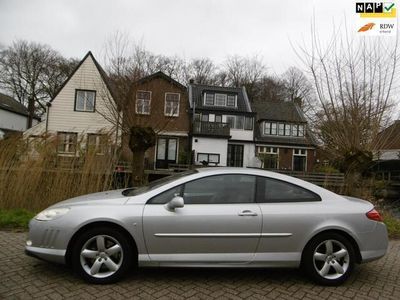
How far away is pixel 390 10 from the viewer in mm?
10773

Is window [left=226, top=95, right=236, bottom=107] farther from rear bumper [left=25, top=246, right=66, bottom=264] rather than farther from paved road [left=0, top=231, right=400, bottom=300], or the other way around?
rear bumper [left=25, top=246, right=66, bottom=264]

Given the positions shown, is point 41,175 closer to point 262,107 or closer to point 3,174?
point 3,174

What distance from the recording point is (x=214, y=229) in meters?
4.15

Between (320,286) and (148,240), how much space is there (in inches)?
88.5

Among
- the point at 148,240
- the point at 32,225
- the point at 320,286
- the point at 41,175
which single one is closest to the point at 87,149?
the point at 41,175

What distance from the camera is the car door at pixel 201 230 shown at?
4.12m

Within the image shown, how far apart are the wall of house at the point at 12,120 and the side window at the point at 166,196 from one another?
114 ft

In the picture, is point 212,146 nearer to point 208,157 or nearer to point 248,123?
point 208,157

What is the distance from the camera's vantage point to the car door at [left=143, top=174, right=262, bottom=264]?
4.12 meters

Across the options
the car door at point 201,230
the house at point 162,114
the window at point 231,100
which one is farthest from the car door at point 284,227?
the window at point 231,100

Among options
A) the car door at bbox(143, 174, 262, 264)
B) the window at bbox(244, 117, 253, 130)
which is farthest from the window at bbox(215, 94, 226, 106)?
the car door at bbox(143, 174, 262, 264)

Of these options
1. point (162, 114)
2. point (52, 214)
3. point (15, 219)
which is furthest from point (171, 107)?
point (52, 214)

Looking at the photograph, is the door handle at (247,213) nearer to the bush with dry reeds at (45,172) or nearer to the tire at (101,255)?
the tire at (101,255)

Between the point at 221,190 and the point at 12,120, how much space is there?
38.6 meters
